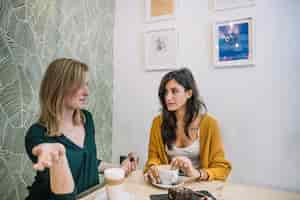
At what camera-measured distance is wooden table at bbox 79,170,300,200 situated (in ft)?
3.00

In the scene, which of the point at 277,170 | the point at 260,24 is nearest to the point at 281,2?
the point at 260,24

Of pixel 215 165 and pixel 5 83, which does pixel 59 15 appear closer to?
pixel 5 83

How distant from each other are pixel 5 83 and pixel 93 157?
55 centimetres

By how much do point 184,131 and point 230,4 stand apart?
0.97 meters

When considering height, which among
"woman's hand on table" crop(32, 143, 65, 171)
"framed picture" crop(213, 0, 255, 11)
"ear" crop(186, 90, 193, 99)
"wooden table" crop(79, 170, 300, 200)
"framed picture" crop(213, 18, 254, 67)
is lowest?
"wooden table" crop(79, 170, 300, 200)

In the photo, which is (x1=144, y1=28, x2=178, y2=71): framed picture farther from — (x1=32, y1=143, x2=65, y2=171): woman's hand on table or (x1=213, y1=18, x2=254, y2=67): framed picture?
(x1=32, y1=143, x2=65, y2=171): woman's hand on table

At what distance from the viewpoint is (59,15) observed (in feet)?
5.16

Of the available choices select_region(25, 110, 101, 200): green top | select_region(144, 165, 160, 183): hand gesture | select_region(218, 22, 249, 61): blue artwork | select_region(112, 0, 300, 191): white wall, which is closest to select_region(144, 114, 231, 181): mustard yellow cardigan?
select_region(144, 165, 160, 183): hand gesture

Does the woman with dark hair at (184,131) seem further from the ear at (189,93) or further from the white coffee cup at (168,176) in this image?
the white coffee cup at (168,176)

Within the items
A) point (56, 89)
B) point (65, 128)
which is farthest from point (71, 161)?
point (56, 89)

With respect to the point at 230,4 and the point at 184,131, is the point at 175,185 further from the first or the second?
the point at 230,4

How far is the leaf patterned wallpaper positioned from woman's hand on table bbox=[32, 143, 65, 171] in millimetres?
696

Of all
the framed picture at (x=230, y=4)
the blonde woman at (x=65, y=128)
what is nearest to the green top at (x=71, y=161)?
the blonde woman at (x=65, y=128)

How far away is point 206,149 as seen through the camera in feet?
4.39
